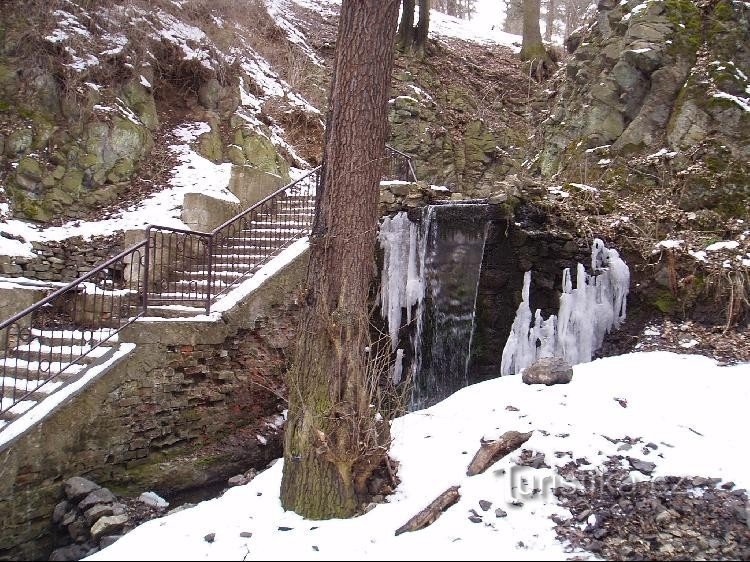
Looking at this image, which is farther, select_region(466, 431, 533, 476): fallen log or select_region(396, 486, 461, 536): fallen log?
select_region(466, 431, 533, 476): fallen log

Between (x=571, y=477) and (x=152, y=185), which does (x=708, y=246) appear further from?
(x=152, y=185)

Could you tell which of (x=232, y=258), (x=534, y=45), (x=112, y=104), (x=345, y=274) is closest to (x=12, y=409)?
(x=232, y=258)

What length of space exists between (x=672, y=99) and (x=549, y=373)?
683 cm

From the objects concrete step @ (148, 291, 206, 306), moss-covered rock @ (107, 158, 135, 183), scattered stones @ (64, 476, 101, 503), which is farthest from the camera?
moss-covered rock @ (107, 158, 135, 183)

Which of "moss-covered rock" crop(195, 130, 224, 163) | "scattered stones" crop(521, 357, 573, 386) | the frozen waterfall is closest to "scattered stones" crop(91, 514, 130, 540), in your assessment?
"scattered stones" crop(521, 357, 573, 386)

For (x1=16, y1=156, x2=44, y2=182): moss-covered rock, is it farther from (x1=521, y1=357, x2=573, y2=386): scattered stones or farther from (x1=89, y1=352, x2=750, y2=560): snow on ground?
(x1=521, y1=357, x2=573, y2=386): scattered stones

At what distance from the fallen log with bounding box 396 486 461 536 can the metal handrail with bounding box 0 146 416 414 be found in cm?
258

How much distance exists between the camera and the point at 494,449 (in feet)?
11.7

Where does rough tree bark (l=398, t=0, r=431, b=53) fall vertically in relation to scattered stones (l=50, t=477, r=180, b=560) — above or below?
above

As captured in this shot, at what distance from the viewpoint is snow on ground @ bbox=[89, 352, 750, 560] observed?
113 inches

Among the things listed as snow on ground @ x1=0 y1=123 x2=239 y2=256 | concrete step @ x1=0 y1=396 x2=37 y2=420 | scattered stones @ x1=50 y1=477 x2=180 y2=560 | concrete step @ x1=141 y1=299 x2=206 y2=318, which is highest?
snow on ground @ x1=0 y1=123 x2=239 y2=256

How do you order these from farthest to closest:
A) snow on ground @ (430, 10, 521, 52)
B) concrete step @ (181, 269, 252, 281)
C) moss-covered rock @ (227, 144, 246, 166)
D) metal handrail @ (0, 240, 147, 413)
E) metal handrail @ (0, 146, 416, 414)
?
snow on ground @ (430, 10, 521, 52) → moss-covered rock @ (227, 144, 246, 166) → concrete step @ (181, 269, 252, 281) → metal handrail @ (0, 146, 416, 414) → metal handrail @ (0, 240, 147, 413)

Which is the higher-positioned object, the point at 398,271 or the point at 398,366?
the point at 398,271

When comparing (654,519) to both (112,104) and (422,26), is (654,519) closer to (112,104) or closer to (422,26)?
(112,104)
